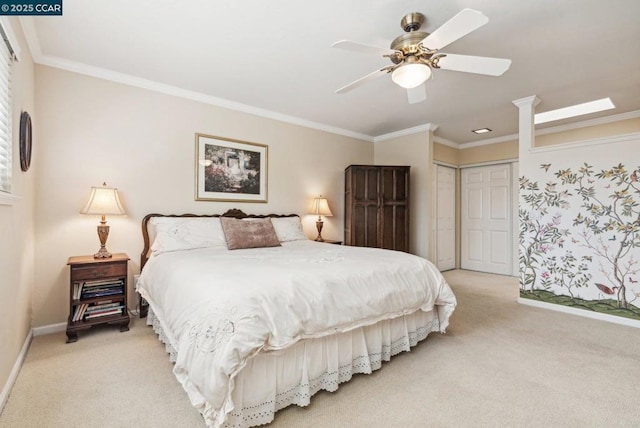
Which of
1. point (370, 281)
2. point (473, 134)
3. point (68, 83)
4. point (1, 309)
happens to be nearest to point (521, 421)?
point (370, 281)

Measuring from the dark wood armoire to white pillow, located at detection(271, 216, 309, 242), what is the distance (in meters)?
1.07

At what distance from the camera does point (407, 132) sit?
16.1 feet

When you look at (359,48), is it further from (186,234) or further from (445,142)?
(445,142)

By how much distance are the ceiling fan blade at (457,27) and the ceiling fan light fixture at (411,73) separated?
126 millimetres

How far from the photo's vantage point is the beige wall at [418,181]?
4703mm

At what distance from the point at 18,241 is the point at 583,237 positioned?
515cm

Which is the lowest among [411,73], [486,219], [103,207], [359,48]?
[486,219]

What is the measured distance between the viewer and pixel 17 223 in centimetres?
203

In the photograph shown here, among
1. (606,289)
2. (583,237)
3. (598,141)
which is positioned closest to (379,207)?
(583,237)

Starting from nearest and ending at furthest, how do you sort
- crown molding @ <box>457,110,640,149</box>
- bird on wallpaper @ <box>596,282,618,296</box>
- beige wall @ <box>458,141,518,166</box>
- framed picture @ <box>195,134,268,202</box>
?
bird on wallpaper @ <box>596,282,618,296</box>, framed picture @ <box>195,134,268,202</box>, crown molding @ <box>457,110,640,149</box>, beige wall @ <box>458,141,518,166</box>

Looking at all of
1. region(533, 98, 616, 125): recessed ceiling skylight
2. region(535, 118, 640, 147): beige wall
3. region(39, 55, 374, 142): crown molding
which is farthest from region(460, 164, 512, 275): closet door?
region(39, 55, 374, 142): crown molding

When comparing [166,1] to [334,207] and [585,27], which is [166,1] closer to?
[585,27]

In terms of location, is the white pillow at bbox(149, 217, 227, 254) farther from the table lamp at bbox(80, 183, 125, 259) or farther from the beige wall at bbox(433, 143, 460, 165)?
the beige wall at bbox(433, 143, 460, 165)

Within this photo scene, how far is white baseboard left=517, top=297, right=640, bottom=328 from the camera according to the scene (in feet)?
9.93
